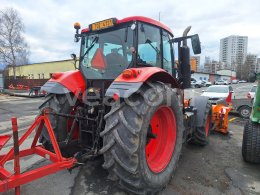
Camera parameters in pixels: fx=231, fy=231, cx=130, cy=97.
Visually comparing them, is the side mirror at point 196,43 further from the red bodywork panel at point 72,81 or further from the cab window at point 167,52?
the red bodywork panel at point 72,81

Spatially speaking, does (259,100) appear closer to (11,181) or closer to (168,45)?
(168,45)

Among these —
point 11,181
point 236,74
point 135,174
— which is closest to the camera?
point 11,181

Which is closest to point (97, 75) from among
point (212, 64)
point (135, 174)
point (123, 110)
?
point (123, 110)

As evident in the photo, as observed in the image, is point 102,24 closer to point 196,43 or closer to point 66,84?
point 66,84

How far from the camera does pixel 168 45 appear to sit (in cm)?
435

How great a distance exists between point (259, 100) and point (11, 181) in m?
4.37

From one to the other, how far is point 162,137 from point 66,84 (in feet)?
5.90

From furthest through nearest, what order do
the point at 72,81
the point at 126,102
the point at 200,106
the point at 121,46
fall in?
the point at 200,106 < the point at 72,81 < the point at 121,46 < the point at 126,102

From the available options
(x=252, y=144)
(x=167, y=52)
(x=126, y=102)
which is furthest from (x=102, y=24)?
(x=252, y=144)

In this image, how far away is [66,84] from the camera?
3826mm

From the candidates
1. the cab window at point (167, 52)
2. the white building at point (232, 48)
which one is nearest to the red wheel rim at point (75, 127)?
the cab window at point (167, 52)

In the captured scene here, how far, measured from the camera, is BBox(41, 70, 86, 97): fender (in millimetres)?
3757

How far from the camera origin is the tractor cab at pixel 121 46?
354cm

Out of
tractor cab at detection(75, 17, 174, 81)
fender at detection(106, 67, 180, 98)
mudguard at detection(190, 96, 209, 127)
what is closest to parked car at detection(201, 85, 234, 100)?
mudguard at detection(190, 96, 209, 127)
